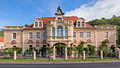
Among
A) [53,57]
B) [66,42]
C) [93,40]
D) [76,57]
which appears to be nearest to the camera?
[53,57]

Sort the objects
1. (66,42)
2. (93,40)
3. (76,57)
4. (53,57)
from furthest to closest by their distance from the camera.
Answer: (93,40), (66,42), (76,57), (53,57)

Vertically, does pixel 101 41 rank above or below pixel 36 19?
below

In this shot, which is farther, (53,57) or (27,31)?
(27,31)

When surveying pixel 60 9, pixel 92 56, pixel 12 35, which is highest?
pixel 60 9

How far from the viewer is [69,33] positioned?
25578 mm

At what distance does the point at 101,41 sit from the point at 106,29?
13.0ft

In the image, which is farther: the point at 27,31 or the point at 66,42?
the point at 27,31

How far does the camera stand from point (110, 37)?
92.1 ft

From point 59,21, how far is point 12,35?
51.4 ft

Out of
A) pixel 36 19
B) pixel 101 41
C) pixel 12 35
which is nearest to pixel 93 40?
pixel 101 41

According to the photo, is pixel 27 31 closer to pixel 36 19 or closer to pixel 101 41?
pixel 36 19

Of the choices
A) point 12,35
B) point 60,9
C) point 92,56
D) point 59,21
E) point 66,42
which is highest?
point 60,9

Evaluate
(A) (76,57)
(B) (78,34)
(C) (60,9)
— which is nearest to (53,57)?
(A) (76,57)

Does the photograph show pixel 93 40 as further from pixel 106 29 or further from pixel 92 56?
pixel 92 56
